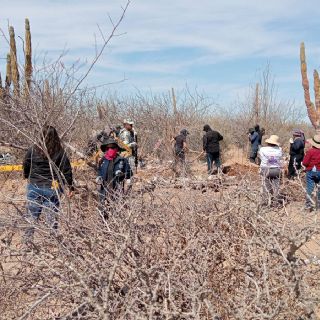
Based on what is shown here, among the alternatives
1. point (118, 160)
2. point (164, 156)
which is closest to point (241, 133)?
point (164, 156)

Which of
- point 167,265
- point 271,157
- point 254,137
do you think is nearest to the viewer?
point 167,265

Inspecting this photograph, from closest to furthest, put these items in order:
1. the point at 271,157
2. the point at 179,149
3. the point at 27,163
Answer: the point at 27,163 < the point at 271,157 < the point at 179,149

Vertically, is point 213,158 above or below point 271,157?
below

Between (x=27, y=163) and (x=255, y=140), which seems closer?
(x=27, y=163)

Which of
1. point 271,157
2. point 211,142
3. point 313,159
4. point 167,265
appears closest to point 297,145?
point 211,142

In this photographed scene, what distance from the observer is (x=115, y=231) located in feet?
11.9

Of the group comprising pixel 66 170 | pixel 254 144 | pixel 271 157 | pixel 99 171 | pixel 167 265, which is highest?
pixel 167 265

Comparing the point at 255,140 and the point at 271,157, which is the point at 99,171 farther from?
the point at 255,140

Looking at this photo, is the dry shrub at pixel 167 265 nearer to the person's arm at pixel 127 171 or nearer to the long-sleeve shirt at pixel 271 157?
the person's arm at pixel 127 171

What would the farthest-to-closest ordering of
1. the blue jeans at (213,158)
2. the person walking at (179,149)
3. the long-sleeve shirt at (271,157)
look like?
the blue jeans at (213,158) → the person walking at (179,149) → the long-sleeve shirt at (271,157)

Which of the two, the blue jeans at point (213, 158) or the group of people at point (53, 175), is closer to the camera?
the group of people at point (53, 175)

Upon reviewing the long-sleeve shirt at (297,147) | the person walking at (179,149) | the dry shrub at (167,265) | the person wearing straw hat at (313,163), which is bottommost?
the person walking at (179,149)

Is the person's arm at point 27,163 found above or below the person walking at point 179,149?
above

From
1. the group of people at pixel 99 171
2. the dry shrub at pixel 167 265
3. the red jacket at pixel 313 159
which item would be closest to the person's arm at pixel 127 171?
the group of people at pixel 99 171
